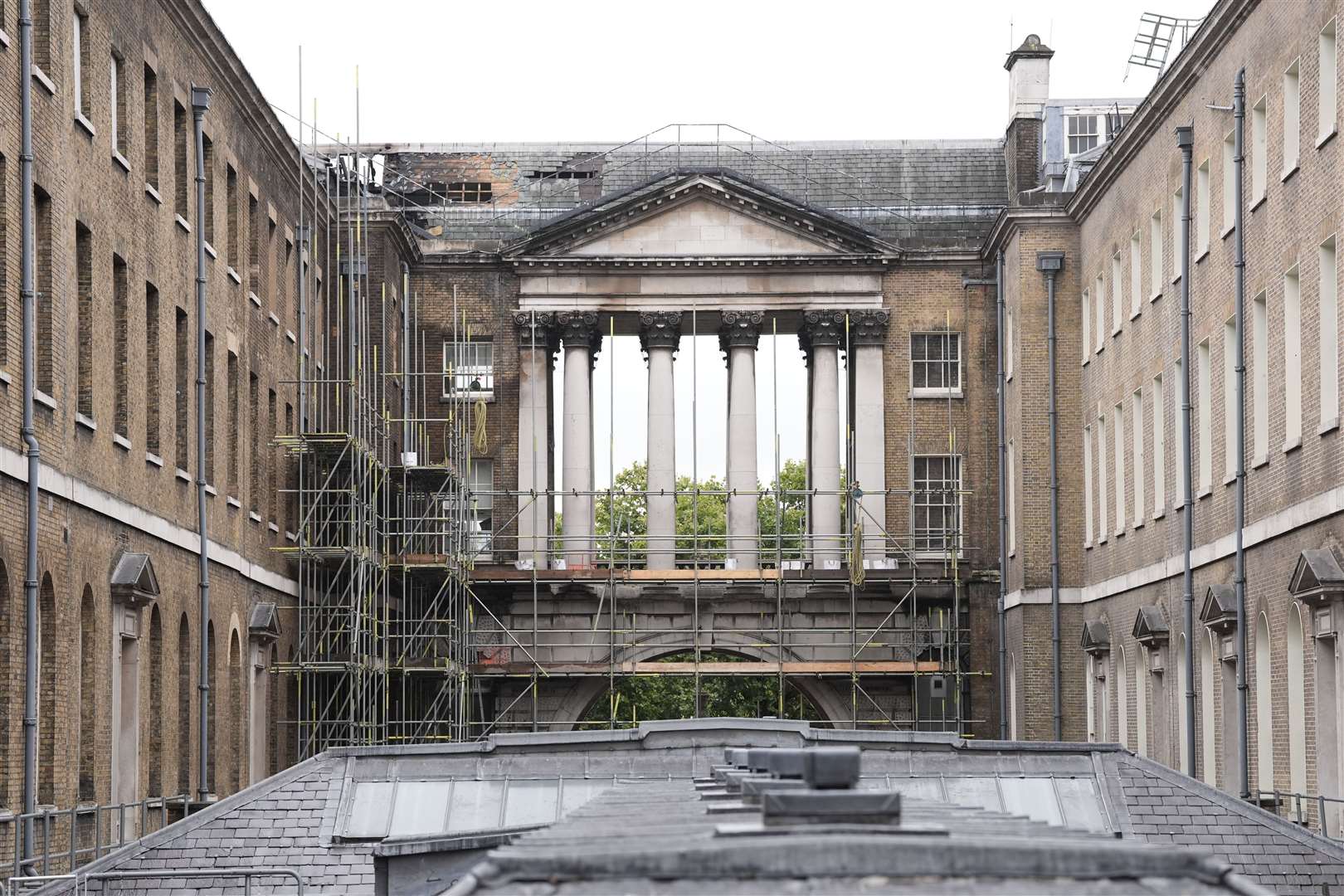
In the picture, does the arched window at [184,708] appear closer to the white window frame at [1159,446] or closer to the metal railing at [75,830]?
the metal railing at [75,830]

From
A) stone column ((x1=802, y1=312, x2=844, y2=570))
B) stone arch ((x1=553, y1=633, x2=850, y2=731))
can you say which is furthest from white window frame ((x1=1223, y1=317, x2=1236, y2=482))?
stone arch ((x1=553, y1=633, x2=850, y2=731))

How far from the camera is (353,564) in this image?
135 feet

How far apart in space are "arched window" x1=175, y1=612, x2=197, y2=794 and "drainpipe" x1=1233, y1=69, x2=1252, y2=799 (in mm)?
14274

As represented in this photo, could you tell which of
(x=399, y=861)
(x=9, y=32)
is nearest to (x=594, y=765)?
(x=399, y=861)

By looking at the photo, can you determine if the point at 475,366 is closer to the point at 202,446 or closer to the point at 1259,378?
the point at 202,446

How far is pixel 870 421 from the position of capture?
2044 inches

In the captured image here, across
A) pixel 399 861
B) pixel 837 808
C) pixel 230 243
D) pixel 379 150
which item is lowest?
pixel 399 861

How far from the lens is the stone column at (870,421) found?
51250 millimetres

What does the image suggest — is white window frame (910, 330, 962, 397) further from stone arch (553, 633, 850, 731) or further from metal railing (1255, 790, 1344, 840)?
metal railing (1255, 790, 1344, 840)

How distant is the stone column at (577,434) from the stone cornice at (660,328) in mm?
1091

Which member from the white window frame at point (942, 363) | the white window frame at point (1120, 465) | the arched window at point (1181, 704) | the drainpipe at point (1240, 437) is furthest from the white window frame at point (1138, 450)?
the white window frame at point (942, 363)

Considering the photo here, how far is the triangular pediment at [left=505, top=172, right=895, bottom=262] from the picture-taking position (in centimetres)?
5153

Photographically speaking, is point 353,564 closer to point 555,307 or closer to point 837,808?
point 555,307

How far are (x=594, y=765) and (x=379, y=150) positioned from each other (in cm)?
3198
